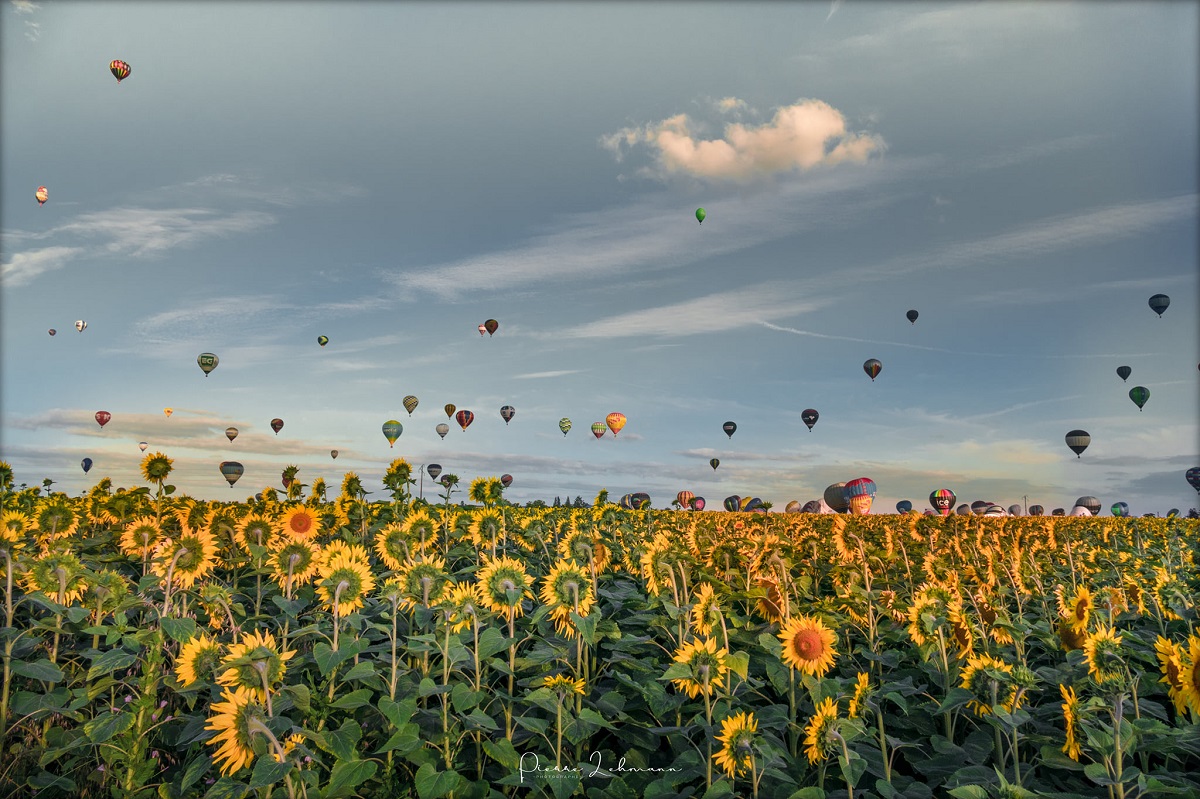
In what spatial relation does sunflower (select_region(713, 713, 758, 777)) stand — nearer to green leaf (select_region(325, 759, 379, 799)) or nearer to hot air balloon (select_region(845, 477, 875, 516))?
green leaf (select_region(325, 759, 379, 799))

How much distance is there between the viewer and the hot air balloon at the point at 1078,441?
71.3 m

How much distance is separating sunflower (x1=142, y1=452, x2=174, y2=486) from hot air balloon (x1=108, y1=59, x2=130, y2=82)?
54.7 meters

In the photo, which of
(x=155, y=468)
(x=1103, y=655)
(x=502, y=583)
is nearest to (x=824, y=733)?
(x=1103, y=655)

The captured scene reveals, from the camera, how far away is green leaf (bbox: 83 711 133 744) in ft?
17.5

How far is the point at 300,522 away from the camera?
28.5ft

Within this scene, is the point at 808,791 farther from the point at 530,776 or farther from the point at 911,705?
the point at 911,705

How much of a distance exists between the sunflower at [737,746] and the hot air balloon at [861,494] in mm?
78786

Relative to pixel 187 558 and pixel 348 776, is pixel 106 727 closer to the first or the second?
pixel 187 558

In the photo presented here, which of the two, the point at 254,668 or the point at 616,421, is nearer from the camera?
the point at 254,668

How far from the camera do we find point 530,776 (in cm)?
506

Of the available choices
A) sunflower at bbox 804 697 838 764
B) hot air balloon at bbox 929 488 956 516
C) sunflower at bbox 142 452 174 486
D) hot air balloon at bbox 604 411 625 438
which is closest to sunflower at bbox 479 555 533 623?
sunflower at bbox 804 697 838 764

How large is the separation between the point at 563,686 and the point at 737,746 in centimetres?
124

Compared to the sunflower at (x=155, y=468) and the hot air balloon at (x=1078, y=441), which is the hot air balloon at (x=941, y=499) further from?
the sunflower at (x=155, y=468)

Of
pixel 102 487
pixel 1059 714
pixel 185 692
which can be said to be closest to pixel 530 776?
pixel 185 692
